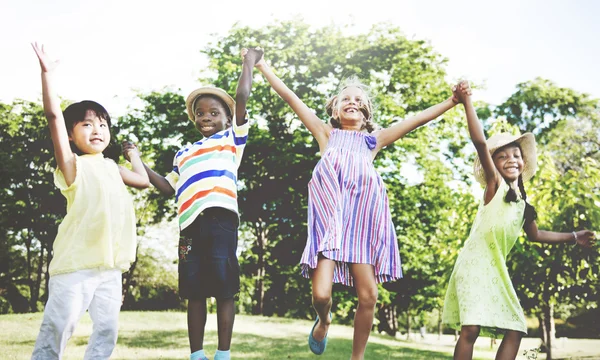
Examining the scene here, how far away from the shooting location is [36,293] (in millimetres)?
22156

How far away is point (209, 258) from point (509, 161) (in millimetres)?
2421

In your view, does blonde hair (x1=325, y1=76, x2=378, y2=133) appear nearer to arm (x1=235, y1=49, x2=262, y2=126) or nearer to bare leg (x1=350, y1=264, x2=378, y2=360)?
arm (x1=235, y1=49, x2=262, y2=126)

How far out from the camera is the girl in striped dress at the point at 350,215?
12.4 feet

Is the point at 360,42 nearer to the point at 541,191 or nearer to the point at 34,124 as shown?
the point at 541,191

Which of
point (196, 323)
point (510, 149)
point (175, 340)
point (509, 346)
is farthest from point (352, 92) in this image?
point (175, 340)

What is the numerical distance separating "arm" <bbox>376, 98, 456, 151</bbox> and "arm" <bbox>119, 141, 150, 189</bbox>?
179cm

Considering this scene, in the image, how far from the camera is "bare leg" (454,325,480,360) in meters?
3.79

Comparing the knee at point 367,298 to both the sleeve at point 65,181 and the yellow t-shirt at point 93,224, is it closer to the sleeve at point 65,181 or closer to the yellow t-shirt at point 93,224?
the yellow t-shirt at point 93,224

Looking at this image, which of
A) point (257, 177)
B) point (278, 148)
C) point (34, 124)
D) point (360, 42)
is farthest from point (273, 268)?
point (34, 124)

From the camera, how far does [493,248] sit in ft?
13.5

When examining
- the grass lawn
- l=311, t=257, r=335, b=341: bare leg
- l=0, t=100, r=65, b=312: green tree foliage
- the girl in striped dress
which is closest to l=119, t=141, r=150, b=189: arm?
the girl in striped dress

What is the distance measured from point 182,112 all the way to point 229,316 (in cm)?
1727

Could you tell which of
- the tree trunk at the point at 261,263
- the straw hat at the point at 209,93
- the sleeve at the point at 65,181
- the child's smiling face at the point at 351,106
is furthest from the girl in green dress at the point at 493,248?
the tree trunk at the point at 261,263

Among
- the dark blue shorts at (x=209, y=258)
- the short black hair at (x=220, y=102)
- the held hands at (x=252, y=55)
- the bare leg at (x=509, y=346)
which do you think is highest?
the held hands at (x=252, y=55)
